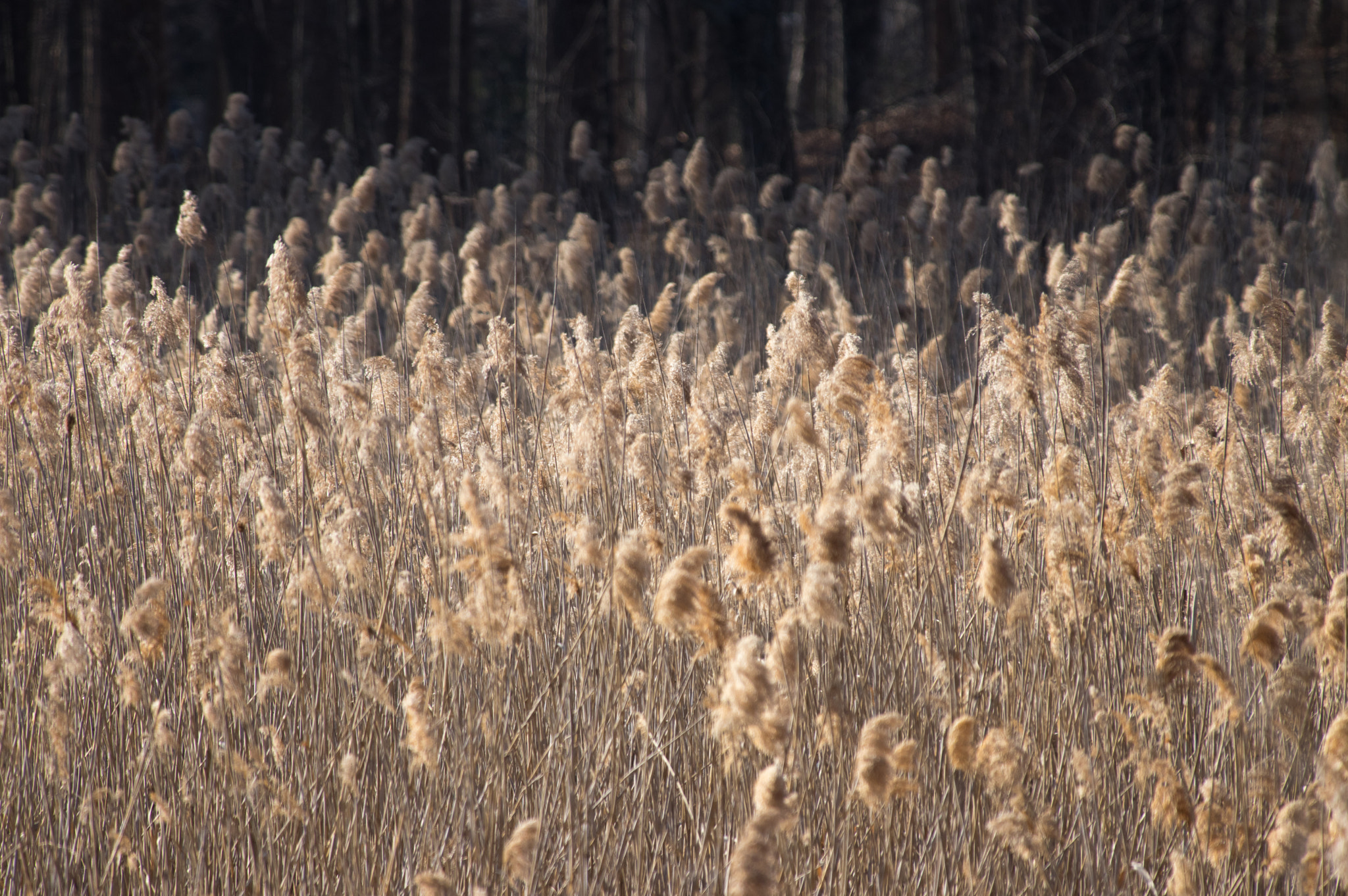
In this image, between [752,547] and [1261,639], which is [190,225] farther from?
[1261,639]

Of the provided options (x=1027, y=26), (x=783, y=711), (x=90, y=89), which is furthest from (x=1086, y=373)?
(x=90, y=89)

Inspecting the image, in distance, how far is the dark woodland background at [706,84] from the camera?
902 centimetres

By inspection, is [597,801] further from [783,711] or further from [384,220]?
[384,220]

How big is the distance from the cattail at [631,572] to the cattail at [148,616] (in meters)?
0.64

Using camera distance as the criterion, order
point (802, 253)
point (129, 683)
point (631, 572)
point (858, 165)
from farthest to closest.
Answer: point (858, 165)
point (802, 253)
point (129, 683)
point (631, 572)

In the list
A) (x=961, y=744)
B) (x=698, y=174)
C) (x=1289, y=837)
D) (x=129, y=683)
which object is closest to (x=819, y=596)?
(x=961, y=744)

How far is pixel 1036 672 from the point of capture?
200 cm

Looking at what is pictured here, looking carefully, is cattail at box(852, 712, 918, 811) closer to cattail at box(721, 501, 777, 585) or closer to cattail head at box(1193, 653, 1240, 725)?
cattail at box(721, 501, 777, 585)

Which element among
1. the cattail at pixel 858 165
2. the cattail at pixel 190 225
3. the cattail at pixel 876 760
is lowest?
the cattail at pixel 876 760

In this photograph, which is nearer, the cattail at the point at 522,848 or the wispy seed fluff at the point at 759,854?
the wispy seed fluff at the point at 759,854

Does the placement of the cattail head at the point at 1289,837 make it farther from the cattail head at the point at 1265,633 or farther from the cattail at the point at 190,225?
the cattail at the point at 190,225

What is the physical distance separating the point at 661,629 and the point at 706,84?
33.6ft

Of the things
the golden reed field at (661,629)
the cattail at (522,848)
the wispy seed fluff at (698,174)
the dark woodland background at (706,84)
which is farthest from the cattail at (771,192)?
the cattail at (522,848)

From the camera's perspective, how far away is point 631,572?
1.49 m
